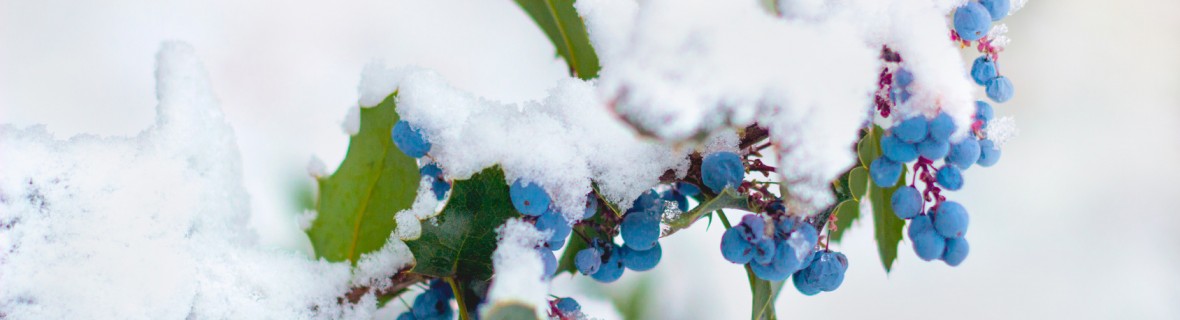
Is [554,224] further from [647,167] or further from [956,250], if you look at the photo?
[956,250]

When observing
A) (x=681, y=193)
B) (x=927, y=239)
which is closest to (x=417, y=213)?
(x=681, y=193)

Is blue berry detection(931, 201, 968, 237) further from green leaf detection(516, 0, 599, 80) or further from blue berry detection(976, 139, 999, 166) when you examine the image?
green leaf detection(516, 0, 599, 80)

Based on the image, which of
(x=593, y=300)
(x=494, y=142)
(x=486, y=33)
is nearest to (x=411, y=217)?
(x=494, y=142)

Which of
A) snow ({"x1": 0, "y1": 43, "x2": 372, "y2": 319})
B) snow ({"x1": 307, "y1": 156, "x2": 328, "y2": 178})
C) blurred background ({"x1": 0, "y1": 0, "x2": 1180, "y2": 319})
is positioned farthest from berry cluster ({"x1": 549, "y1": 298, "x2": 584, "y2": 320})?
blurred background ({"x1": 0, "y1": 0, "x2": 1180, "y2": 319})

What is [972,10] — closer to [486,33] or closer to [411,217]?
[411,217]

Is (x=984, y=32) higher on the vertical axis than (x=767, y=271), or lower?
higher
